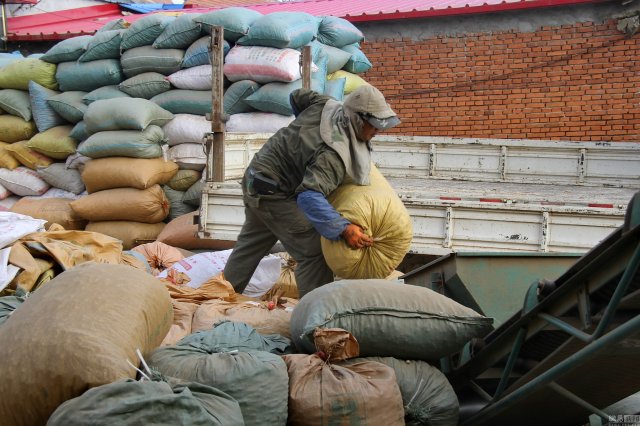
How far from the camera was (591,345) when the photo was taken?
7.64 feet

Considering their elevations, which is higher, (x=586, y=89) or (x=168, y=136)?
(x=586, y=89)

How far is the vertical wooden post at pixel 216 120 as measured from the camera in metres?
6.72

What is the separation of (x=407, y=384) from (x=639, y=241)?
1.01 m

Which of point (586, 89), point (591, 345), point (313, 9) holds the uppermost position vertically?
point (313, 9)

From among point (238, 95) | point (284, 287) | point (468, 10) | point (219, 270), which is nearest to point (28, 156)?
point (238, 95)

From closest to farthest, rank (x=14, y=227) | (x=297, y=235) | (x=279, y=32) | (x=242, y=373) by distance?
1. (x=242, y=373)
2. (x=14, y=227)
3. (x=297, y=235)
4. (x=279, y=32)

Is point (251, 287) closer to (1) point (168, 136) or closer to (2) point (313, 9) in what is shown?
(1) point (168, 136)

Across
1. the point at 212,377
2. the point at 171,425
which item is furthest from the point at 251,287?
the point at 171,425

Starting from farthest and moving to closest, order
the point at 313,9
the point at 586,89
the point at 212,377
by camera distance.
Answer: the point at 313,9, the point at 586,89, the point at 212,377

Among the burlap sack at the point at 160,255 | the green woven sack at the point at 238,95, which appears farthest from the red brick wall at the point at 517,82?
the burlap sack at the point at 160,255

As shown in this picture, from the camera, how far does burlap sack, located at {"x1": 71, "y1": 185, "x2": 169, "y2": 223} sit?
7.35m

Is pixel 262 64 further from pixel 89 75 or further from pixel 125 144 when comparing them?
pixel 89 75

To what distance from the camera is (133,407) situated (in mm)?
2076

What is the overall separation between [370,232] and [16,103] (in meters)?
5.77
